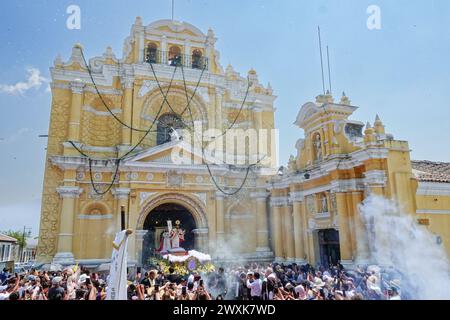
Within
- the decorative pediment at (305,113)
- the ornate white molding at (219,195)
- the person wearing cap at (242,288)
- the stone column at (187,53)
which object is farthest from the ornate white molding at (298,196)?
the stone column at (187,53)

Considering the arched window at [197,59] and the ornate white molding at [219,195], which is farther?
the arched window at [197,59]

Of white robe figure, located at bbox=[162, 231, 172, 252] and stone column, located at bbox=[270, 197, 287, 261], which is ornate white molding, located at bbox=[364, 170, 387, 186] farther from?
white robe figure, located at bbox=[162, 231, 172, 252]

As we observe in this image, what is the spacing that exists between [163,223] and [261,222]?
568 centimetres

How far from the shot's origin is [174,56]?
22984mm

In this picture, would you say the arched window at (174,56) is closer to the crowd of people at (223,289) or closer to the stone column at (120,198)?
the stone column at (120,198)

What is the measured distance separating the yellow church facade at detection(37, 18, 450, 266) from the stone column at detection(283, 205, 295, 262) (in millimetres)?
53

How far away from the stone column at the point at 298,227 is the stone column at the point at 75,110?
1189cm

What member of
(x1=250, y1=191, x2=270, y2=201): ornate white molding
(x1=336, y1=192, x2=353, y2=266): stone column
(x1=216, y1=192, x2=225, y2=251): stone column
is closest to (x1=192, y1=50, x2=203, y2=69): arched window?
(x1=216, y1=192, x2=225, y2=251): stone column

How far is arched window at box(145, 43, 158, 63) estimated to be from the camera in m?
22.2

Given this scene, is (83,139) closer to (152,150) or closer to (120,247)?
(152,150)

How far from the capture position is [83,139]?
66.4 feet

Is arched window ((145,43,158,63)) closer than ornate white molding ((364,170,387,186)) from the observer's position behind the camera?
No

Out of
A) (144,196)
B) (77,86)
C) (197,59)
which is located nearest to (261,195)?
(144,196)

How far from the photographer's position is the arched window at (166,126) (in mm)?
21844
